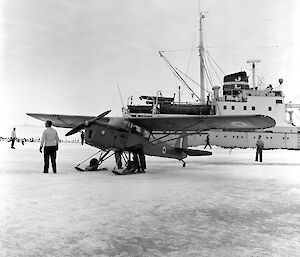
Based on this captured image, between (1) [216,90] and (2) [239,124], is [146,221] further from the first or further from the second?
(1) [216,90]

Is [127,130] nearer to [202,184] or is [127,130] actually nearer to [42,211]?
[202,184]

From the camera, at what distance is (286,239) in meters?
3.30

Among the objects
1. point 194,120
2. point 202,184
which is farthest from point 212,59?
point 202,184

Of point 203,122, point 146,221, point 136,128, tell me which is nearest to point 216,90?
point 203,122

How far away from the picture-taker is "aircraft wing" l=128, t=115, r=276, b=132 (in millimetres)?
9721

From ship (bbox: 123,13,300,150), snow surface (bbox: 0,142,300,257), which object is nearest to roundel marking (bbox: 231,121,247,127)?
snow surface (bbox: 0,142,300,257)

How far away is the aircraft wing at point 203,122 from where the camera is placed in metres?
9.72

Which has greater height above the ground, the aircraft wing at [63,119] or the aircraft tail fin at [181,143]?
the aircraft wing at [63,119]

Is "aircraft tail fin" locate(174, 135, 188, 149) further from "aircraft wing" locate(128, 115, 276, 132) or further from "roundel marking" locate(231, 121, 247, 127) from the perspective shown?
"roundel marking" locate(231, 121, 247, 127)

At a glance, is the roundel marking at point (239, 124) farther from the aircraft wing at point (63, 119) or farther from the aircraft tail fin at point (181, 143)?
the aircraft wing at point (63, 119)

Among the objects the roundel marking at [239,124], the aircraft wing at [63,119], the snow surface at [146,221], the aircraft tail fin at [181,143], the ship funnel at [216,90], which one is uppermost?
the ship funnel at [216,90]

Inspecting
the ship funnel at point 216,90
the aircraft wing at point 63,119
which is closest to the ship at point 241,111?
the ship funnel at point 216,90

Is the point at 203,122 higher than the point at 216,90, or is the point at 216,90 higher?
the point at 216,90

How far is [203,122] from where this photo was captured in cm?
1120
